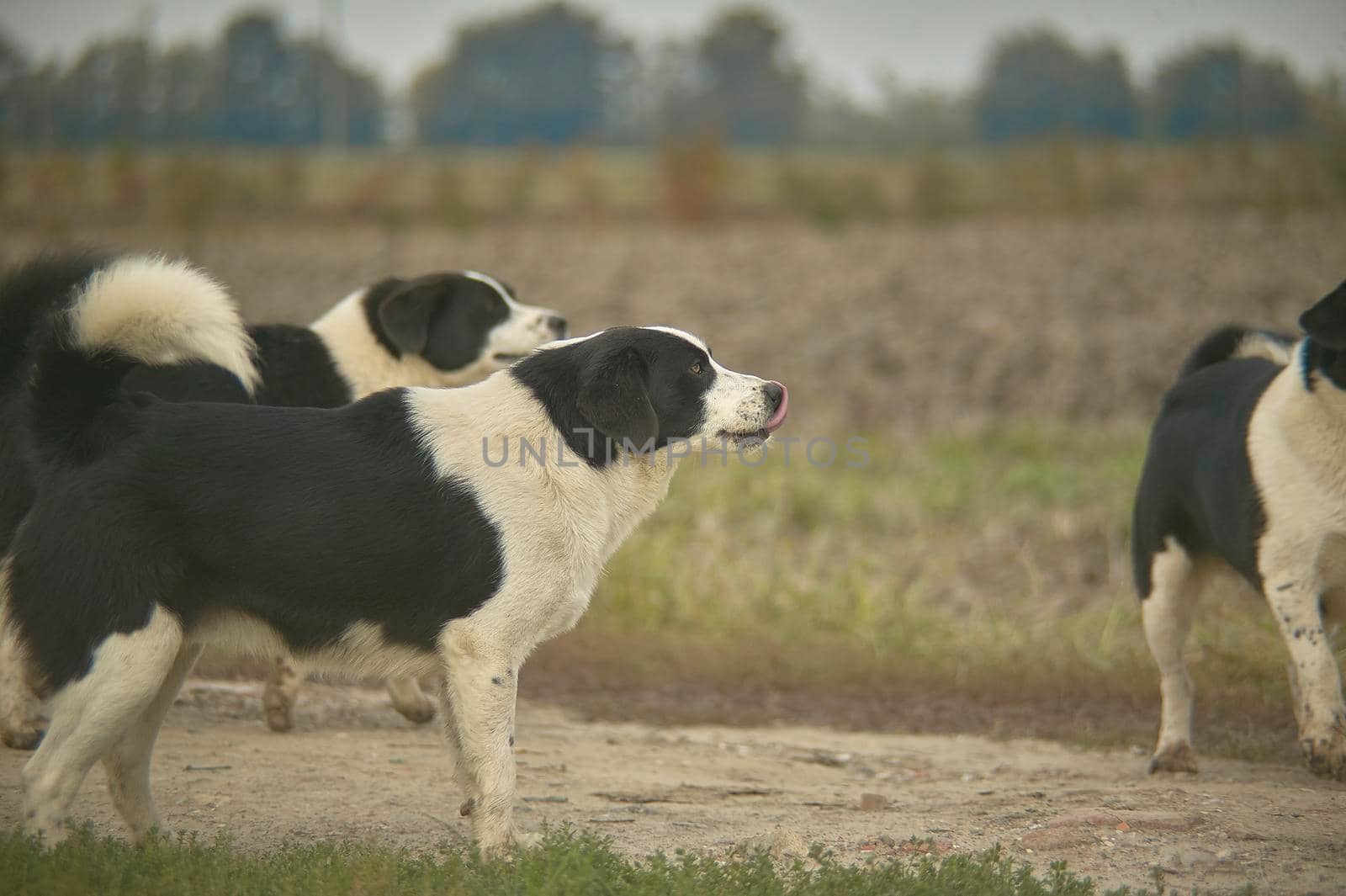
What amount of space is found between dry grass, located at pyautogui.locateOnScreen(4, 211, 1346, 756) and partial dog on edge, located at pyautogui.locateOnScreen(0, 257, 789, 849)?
277cm

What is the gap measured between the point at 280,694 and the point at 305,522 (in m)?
2.47

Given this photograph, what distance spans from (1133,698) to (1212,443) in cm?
240

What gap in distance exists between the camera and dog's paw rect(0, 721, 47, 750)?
224 inches

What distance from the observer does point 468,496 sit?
4574 mm

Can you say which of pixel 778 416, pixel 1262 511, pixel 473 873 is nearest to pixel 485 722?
pixel 473 873

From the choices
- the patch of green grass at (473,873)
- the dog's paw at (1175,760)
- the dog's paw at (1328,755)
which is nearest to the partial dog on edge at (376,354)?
the patch of green grass at (473,873)

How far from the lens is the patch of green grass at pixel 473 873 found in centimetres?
404

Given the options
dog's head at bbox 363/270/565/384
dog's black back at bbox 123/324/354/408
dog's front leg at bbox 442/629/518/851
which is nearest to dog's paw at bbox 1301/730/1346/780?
dog's front leg at bbox 442/629/518/851

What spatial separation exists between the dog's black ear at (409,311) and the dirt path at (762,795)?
6.75 ft

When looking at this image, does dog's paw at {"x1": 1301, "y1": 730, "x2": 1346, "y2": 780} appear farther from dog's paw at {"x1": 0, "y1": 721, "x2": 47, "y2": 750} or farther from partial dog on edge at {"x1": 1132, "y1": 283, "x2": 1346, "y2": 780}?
dog's paw at {"x1": 0, "y1": 721, "x2": 47, "y2": 750}

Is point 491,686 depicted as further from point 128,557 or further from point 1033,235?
point 1033,235

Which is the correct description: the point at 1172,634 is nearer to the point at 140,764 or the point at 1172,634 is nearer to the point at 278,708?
the point at 278,708

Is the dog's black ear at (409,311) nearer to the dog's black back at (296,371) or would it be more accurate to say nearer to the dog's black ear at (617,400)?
the dog's black back at (296,371)

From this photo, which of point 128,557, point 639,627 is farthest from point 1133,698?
point 128,557
